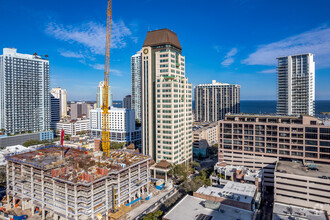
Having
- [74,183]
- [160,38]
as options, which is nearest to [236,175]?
[74,183]

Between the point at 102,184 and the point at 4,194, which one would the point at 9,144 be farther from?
the point at 102,184

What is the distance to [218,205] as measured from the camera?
57.9 m

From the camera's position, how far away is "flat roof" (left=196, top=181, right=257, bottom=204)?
61.9m

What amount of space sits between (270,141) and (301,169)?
624 inches

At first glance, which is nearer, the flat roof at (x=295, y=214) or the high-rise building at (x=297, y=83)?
the flat roof at (x=295, y=214)

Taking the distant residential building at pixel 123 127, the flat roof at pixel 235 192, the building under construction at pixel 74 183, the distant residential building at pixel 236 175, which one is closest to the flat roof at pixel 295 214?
the flat roof at pixel 235 192

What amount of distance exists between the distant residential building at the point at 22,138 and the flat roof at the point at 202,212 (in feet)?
443

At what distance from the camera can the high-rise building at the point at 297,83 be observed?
14406 centimetres

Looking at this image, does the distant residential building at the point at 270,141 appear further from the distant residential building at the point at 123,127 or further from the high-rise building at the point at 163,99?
the distant residential building at the point at 123,127

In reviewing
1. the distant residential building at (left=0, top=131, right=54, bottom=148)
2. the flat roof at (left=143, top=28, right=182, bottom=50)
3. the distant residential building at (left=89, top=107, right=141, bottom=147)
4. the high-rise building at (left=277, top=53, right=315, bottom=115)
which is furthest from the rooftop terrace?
the distant residential building at (left=0, top=131, right=54, bottom=148)

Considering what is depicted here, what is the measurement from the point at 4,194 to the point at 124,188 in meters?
51.0

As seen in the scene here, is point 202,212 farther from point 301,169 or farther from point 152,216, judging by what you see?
point 301,169

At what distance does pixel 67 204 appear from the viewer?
6094 cm

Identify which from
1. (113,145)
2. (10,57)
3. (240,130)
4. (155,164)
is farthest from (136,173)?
(10,57)
